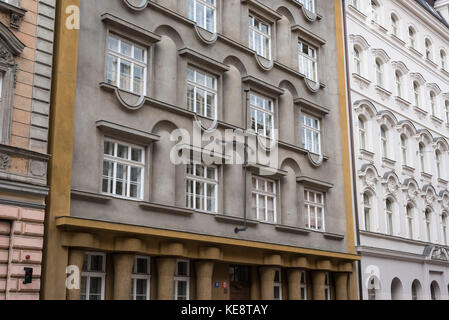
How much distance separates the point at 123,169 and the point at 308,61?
38.5ft

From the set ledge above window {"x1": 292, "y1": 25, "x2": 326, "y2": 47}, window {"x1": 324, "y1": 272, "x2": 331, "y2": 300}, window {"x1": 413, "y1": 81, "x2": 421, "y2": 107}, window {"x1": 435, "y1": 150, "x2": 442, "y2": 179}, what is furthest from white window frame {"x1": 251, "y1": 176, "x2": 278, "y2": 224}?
window {"x1": 435, "y1": 150, "x2": 442, "y2": 179}

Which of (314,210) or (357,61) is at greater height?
(357,61)

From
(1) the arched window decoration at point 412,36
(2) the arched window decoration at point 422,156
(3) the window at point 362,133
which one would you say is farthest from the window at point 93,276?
(1) the arched window decoration at point 412,36

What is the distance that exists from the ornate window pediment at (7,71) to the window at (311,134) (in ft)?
42.1

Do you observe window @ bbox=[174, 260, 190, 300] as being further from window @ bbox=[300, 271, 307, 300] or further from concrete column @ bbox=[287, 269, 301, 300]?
window @ bbox=[300, 271, 307, 300]

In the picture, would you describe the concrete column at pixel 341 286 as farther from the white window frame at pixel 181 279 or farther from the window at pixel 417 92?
the window at pixel 417 92

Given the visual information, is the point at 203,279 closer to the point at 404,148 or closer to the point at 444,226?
the point at 404,148

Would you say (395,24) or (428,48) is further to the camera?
(428,48)

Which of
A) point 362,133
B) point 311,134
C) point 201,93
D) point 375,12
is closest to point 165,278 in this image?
point 201,93

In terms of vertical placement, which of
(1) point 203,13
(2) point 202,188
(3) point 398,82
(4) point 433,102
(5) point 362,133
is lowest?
(2) point 202,188

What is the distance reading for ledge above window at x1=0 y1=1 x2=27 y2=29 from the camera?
14672mm

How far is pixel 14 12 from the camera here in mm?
14898

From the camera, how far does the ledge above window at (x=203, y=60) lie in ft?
64.3

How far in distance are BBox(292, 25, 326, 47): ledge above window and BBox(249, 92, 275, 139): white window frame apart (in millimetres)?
3802
